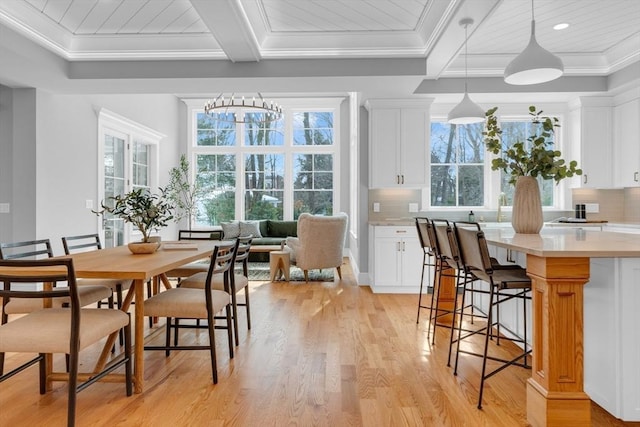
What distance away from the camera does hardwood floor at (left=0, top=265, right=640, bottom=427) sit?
2.12m

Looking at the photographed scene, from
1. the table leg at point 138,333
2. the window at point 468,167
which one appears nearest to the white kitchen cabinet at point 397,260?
the window at point 468,167

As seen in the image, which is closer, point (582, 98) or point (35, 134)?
point (35, 134)

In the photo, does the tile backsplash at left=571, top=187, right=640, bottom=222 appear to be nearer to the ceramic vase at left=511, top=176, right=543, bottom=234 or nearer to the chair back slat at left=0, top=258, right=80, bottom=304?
the ceramic vase at left=511, top=176, right=543, bottom=234

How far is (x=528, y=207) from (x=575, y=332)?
1123 mm

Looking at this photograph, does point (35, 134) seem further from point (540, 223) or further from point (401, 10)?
point (540, 223)

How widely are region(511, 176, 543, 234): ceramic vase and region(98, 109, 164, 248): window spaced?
5101 millimetres

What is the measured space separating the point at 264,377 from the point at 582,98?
5.32 metres

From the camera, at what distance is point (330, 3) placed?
3.66 meters

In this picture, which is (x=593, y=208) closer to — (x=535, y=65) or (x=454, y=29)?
(x=454, y=29)

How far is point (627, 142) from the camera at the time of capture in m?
5.25

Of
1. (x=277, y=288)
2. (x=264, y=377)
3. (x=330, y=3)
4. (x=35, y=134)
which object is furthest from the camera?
Answer: (x=277, y=288)

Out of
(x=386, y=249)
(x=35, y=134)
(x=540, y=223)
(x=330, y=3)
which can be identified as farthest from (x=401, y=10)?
(x=35, y=134)

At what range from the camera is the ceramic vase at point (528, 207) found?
112 inches

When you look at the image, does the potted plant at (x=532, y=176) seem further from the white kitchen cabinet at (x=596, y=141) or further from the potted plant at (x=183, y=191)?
the potted plant at (x=183, y=191)
